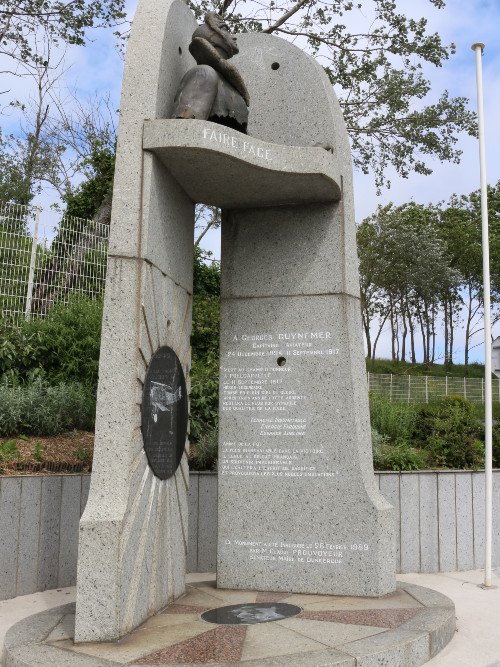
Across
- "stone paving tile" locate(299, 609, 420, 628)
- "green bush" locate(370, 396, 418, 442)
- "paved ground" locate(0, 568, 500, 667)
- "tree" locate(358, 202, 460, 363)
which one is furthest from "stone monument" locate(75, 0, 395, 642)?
"tree" locate(358, 202, 460, 363)

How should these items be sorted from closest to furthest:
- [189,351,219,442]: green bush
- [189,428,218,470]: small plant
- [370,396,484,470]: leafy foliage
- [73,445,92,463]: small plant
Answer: [73,445,92,463]: small plant < [189,428,218,470]: small plant < [370,396,484,470]: leafy foliage < [189,351,219,442]: green bush

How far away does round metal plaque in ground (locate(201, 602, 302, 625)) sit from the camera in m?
4.48

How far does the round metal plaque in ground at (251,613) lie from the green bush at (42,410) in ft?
10.8

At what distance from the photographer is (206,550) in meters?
6.96

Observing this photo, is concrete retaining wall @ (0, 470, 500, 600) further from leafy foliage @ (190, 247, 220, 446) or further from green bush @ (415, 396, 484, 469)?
leafy foliage @ (190, 247, 220, 446)

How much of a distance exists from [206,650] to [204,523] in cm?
322

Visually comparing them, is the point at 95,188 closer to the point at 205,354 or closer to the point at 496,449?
the point at 205,354

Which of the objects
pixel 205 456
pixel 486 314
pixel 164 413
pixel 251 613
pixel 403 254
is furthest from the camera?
pixel 403 254

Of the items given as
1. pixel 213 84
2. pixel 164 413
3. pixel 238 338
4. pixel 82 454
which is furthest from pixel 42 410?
pixel 213 84

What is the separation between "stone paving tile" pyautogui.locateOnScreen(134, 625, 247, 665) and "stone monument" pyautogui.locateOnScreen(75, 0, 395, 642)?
0.48 meters

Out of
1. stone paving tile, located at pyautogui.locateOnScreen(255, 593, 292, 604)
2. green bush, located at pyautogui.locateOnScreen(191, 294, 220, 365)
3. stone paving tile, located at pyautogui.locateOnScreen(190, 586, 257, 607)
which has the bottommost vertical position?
stone paving tile, located at pyautogui.locateOnScreen(190, 586, 257, 607)

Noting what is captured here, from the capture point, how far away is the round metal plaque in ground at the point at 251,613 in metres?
4.48

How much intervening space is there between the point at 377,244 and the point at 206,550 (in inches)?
1147

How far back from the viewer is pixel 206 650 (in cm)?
378
